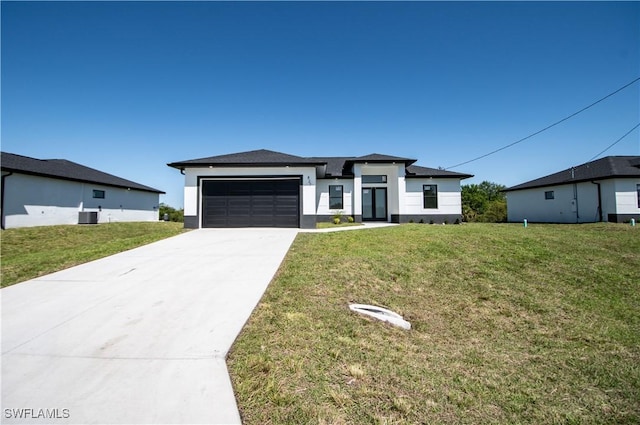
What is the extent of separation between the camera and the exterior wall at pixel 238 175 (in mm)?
13891

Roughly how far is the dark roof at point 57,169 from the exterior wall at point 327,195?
15352 millimetres

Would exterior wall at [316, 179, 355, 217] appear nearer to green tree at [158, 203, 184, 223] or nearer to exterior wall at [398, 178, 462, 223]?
exterior wall at [398, 178, 462, 223]

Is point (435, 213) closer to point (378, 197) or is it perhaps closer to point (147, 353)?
point (378, 197)

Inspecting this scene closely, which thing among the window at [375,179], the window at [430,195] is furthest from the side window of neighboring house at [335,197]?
the window at [430,195]

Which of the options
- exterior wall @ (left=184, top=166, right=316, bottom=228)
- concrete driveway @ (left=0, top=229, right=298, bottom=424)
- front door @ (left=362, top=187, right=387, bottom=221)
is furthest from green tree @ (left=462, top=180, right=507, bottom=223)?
concrete driveway @ (left=0, top=229, right=298, bottom=424)

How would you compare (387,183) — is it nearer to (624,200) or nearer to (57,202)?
(624,200)

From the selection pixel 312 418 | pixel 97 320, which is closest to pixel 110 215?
pixel 97 320

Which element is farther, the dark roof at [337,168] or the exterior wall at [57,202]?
the dark roof at [337,168]

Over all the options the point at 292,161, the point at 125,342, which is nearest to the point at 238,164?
the point at 292,161

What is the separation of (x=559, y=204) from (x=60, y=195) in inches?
1311

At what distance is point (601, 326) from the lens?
14.4 ft

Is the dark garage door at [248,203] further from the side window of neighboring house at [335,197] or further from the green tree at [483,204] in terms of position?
the green tree at [483,204]

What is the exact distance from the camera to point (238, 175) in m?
14.0

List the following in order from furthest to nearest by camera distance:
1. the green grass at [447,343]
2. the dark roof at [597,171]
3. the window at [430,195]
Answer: the window at [430,195], the dark roof at [597,171], the green grass at [447,343]
